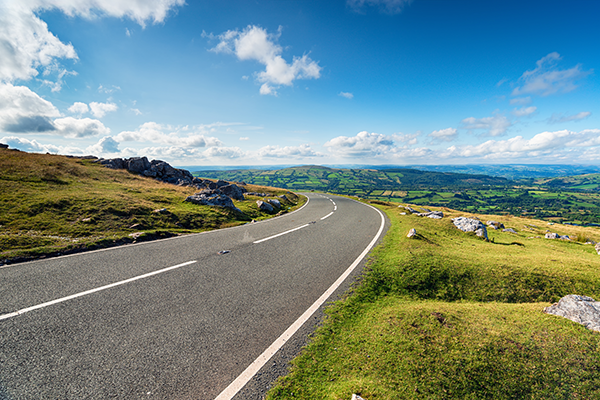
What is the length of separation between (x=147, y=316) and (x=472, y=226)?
1817 centimetres

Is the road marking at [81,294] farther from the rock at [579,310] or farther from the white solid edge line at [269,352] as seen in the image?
the rock at [579,310]

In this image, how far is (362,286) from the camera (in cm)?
685

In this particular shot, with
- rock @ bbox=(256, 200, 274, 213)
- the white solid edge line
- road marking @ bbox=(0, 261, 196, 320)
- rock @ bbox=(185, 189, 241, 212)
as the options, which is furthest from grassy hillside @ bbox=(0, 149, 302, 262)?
the white solid edge line

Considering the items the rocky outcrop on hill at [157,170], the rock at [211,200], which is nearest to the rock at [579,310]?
the rock at [211,200]

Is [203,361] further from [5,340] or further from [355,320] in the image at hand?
[5,340]

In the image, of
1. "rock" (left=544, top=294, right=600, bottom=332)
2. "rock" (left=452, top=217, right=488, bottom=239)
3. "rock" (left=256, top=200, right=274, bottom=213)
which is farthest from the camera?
"rock" (left=256, top=200, right=274, bottom=213)

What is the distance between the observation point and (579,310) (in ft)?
16.3

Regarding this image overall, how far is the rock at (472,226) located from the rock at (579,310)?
1009 cm

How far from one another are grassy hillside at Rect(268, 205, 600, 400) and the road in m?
1.25

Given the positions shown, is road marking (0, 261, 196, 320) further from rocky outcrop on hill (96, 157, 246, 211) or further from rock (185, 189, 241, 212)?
rocky outcrop on hill (96, 157, 246, 211)

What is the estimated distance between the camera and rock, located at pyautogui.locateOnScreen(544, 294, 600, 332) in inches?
183

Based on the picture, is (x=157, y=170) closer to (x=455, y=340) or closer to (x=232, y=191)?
(x=232, y=191)

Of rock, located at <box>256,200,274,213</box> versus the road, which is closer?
the road

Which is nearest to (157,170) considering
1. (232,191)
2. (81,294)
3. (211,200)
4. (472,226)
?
(232,191)
